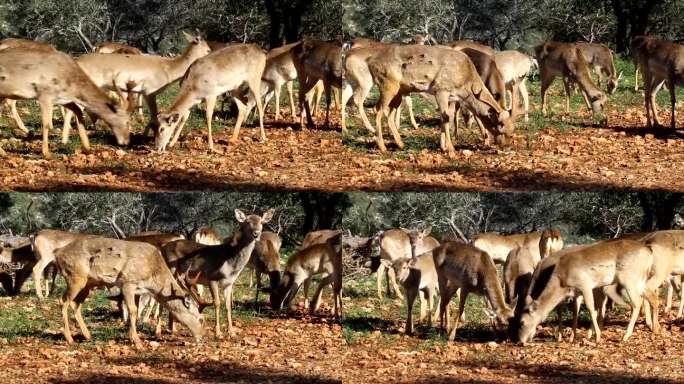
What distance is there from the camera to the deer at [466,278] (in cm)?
1510

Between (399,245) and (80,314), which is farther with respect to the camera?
(399,245)

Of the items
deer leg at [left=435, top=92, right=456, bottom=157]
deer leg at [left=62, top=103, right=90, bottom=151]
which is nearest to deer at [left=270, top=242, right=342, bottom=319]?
deer leg at [left=435, top=92, right=456, bottom=157]

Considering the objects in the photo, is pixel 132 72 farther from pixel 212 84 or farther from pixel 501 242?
pixel 501 242

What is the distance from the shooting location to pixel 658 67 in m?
19.9

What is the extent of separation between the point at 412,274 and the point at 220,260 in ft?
8.21

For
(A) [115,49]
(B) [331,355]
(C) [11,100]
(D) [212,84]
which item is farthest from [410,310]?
(A) [115,49]

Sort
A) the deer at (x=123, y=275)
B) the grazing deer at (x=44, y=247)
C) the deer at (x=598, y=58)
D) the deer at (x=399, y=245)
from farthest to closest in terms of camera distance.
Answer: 1. the deer at (x=598, y=58)
2. the grazing deer at (x=44, y=247)
3. the deer at (x=399, y=245)
4. the deer at (x=123, y=275)

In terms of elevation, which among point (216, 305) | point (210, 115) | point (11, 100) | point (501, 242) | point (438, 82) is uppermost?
point (438, 82)

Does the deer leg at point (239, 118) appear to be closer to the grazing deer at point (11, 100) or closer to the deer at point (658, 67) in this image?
the grazing deer at point (11, 100)

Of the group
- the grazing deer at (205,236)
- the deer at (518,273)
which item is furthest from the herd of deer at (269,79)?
the grazing deer at (205,236)

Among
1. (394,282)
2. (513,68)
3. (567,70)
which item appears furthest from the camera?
(567,70)

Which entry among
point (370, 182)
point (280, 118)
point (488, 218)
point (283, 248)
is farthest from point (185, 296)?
point (488, 218)

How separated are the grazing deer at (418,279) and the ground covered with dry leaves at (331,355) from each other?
0.32 metres

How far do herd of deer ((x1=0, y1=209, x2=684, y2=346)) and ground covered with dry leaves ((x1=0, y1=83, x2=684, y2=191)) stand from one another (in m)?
0.77
